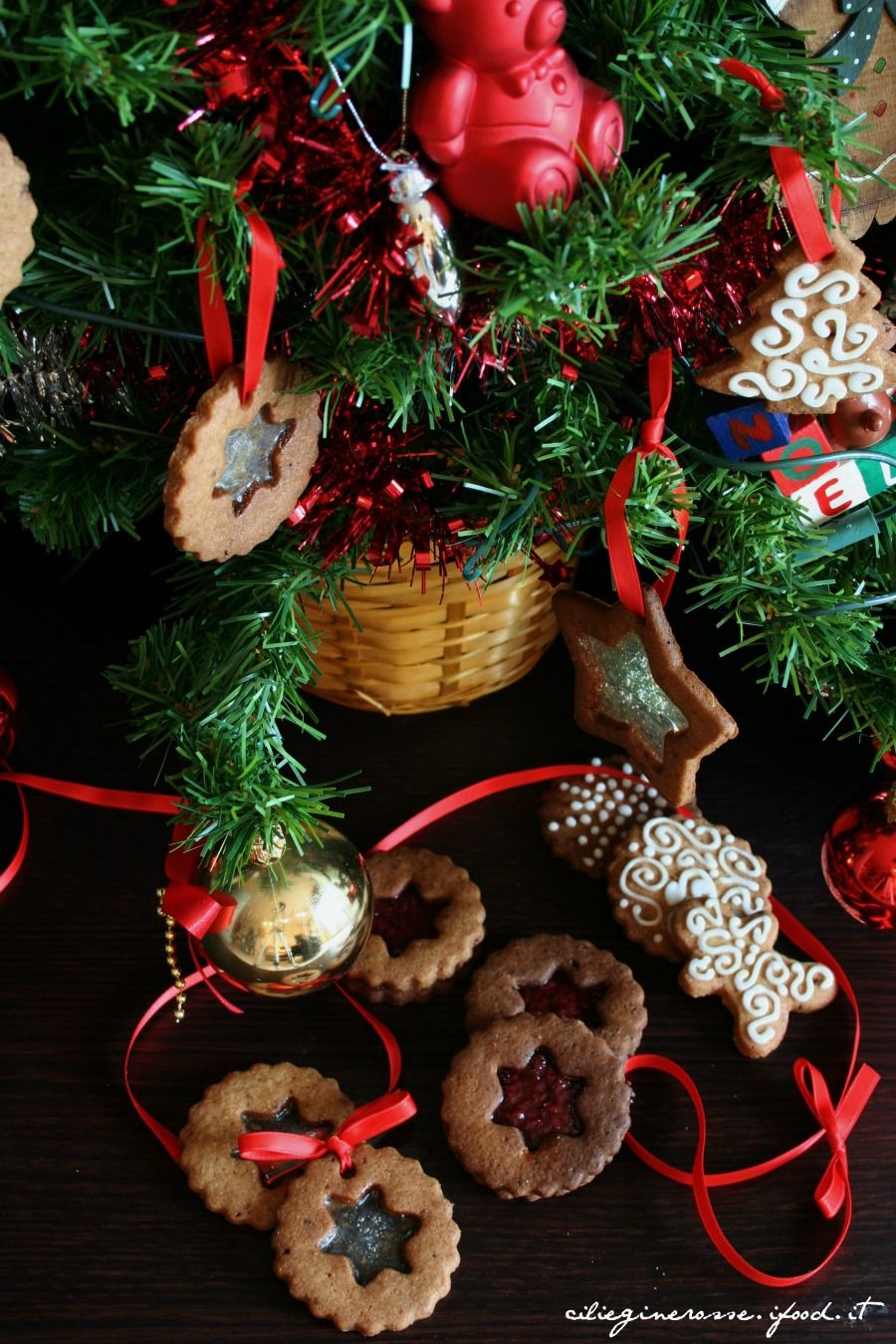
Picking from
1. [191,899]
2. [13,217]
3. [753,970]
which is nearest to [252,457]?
[13,217]

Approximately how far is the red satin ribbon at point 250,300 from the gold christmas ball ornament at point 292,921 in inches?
10.6

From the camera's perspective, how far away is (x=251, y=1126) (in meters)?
0.75

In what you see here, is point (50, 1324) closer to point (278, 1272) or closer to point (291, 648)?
point (278, 1272)

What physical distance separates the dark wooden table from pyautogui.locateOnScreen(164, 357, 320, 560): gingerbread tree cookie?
1.07 ft

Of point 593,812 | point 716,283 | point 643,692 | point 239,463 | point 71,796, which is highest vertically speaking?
point 716,283

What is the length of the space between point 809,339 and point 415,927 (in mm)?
453

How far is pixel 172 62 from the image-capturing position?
0.52 m

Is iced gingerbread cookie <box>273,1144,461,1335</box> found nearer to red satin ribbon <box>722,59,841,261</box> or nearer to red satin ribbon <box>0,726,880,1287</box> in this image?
red satin ribbon <box>0,726,880,1287</box>

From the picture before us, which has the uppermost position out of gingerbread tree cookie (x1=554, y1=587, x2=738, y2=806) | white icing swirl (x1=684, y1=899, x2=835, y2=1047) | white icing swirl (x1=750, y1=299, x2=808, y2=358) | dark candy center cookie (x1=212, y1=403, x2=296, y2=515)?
white icing swirl (x1=750, y1=299, x2=808, y2=358)

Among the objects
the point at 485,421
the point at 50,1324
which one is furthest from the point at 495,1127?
the point at 485,421

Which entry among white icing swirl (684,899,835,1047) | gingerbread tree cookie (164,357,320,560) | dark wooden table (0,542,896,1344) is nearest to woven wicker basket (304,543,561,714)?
dark wooden table (0,542,896,1344)

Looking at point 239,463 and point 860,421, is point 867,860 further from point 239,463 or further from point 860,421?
point 239,463

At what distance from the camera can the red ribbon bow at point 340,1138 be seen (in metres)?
0.72

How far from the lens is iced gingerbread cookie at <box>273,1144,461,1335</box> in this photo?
2.24 ft
